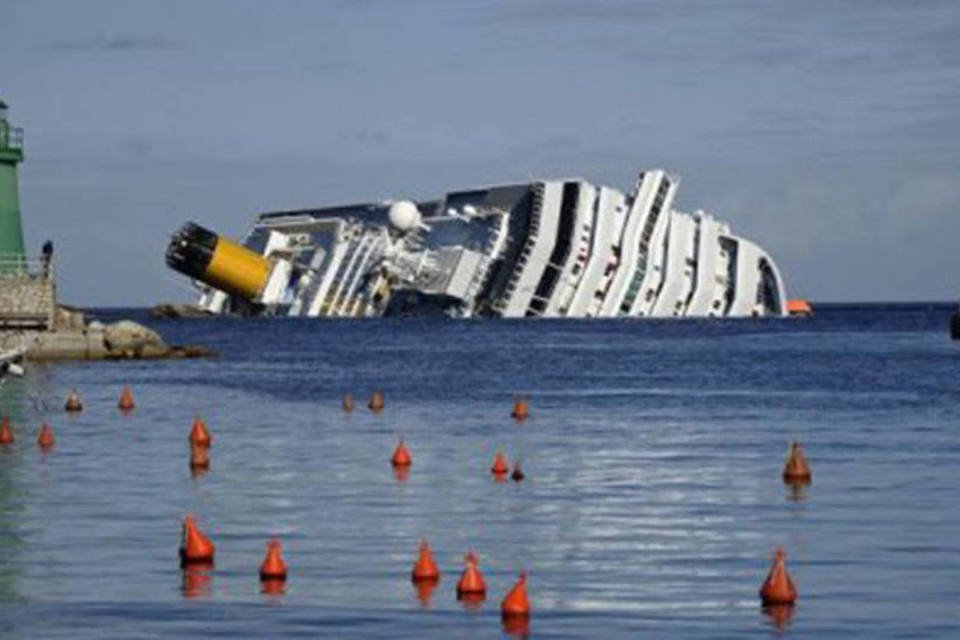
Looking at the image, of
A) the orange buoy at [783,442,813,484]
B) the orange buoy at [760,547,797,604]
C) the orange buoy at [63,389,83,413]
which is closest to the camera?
the orange buoy at [760,547,797,604]

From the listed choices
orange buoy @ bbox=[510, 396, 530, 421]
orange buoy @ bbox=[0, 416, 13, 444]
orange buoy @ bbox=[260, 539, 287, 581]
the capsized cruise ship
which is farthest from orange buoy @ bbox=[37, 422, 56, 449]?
the capsized cruise ship

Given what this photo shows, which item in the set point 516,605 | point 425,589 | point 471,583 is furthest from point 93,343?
point 516,605

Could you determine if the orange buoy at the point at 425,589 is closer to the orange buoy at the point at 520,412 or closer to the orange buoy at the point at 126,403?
the orange buoy at the point at 520,412

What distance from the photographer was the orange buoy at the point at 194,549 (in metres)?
28.5

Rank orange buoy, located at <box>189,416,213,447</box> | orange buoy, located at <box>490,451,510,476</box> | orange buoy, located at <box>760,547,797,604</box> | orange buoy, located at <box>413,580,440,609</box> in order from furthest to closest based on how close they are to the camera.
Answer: orange buoy, located at <box>189,416,213,447</box> → orange buoy, located at <box>490,451,510,476</box> → orange buoy, located at <box>413,580,440,609</box> → orange buoy, located at <box>760,547,797,604</box>

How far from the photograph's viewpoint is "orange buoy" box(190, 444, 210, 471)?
42844mm

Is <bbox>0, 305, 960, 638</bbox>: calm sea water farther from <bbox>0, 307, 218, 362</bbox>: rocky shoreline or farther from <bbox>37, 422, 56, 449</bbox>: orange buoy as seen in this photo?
<bbox>0, 307, 218, 362</bbox>: rocky shoreline

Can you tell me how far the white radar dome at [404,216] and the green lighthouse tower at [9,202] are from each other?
188 feet

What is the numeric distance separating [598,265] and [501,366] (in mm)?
45164

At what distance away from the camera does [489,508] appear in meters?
35.8

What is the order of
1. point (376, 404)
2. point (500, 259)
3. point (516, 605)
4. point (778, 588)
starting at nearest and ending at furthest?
1. point (516, 605)
2. point (778, 588)
3. point (376, 404)
4. point (500, 259)

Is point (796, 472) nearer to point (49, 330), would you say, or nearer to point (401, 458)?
point (401, 458)

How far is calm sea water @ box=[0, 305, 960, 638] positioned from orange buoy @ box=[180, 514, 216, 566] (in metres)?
0.24

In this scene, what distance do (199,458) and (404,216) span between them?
98.5m
